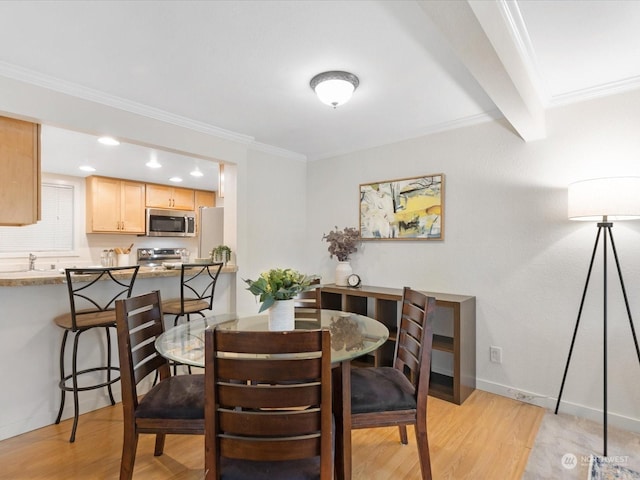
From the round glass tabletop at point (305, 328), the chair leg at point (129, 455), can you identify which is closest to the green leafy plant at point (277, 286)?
the round glass tabletop at point (305, 328)

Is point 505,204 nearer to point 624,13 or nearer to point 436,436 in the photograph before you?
point 624,13

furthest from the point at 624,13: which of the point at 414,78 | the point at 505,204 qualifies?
the point at 505,204

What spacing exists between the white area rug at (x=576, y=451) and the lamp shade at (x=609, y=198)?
1.38m

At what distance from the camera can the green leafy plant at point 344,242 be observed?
3568mm

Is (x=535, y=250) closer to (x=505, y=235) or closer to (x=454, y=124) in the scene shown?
(x=505, y=235)

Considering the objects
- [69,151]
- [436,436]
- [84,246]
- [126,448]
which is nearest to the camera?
[126,448]

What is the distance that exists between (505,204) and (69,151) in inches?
177

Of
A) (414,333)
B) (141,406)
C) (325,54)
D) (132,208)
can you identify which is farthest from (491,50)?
(132,208)

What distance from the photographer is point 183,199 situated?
604 centimetres

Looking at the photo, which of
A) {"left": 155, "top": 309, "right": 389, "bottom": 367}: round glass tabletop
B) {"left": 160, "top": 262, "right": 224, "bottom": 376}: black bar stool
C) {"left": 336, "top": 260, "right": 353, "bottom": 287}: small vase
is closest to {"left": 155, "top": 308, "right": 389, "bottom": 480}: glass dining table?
{"left": 155, "top": 309, "right": 389, "bottom": 367}: round glass tabletop

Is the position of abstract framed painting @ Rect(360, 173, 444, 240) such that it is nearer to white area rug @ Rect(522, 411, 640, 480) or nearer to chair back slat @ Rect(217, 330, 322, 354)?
white area rug @ Rect(522, 411, 640, 480)

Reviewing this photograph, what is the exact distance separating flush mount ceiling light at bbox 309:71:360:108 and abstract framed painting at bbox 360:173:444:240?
1.34m

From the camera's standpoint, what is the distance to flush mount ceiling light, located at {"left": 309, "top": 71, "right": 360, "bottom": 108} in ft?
6.97

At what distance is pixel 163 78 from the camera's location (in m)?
2.22
